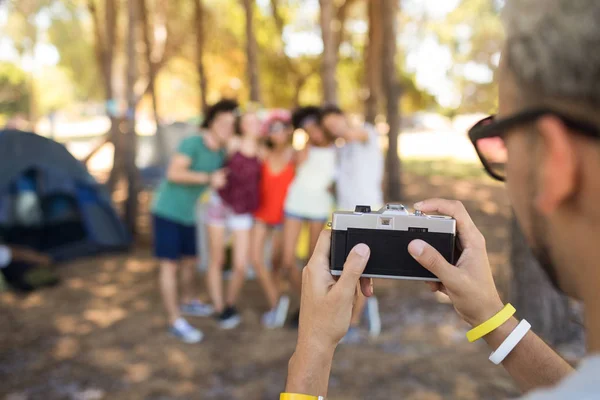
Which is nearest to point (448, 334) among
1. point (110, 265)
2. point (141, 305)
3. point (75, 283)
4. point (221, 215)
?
point (221, 215)

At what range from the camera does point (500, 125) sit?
2.36ft

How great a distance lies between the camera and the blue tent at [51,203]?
6.20 m

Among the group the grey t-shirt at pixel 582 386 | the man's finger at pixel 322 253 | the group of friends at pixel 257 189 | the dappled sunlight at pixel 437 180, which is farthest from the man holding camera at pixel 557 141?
the dappled sunlight at pixel 437 180

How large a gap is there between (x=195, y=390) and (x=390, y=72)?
6.87m

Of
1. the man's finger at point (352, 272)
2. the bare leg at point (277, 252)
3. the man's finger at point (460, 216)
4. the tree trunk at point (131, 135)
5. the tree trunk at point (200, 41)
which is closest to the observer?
the man's finger at point (352, 272)

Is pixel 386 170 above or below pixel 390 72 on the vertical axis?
below

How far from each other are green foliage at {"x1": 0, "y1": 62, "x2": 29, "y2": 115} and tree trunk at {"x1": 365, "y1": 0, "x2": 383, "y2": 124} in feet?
94.3

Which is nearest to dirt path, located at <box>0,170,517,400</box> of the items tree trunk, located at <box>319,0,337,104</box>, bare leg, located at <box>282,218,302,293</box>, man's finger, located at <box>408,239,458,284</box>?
bare leg, located at <box>282,218,302,293</box>

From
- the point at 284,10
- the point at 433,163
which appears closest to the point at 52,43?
the point at 284,10

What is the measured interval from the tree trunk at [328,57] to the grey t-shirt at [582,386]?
568cm

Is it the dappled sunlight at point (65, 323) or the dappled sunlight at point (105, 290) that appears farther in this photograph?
the dappled sunlight at point (105, 290)

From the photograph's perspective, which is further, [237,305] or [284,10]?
[284,10]

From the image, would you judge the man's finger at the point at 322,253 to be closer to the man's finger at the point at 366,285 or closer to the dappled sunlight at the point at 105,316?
the man's finger at the point at 366,285

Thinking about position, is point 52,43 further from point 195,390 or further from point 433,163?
point 195,390
